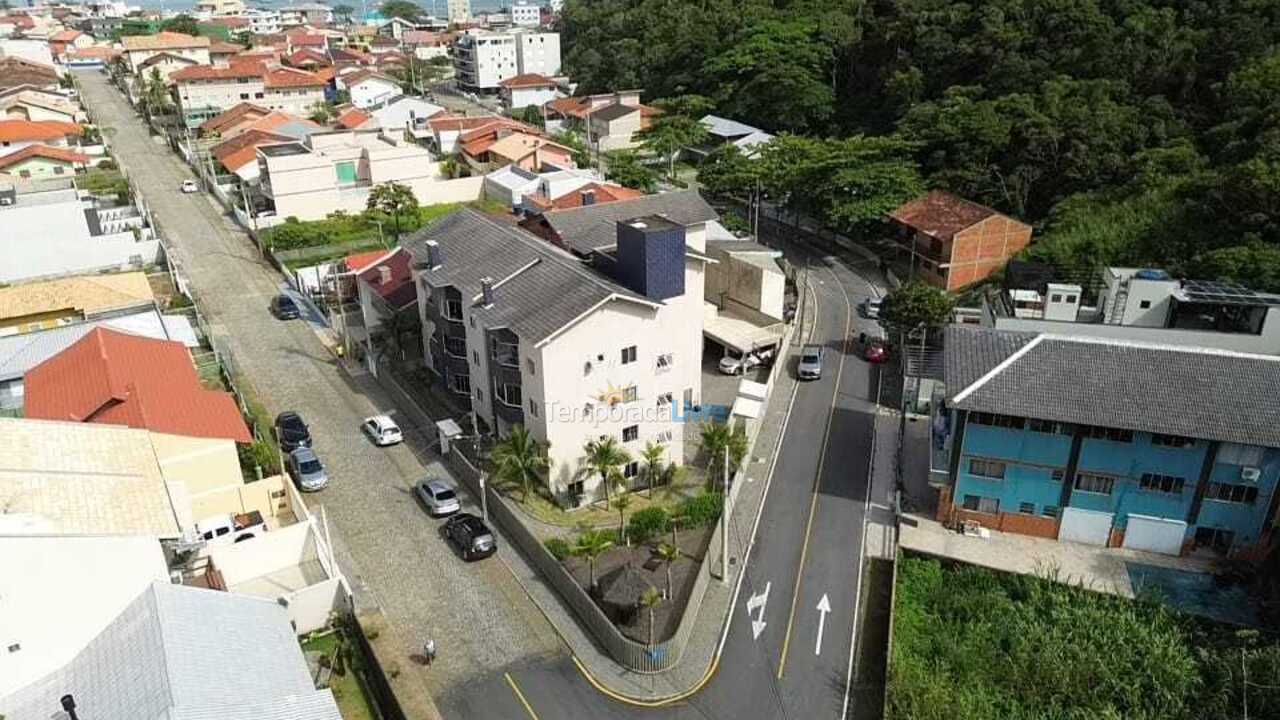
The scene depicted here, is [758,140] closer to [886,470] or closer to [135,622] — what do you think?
[886,470]

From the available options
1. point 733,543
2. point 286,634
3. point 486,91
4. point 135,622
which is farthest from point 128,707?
point 486,91

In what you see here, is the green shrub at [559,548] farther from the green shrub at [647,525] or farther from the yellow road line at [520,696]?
the yellow road line at [520,696]

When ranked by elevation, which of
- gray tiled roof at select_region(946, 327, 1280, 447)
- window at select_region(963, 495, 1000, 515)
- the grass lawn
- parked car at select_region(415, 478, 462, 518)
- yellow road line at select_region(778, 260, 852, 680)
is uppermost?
gray tiled roof at select_region(946, 327, 1280, 447)

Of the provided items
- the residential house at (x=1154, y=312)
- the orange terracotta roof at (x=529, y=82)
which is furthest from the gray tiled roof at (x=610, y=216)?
the orange terracotta roof at (x=529, y=82)

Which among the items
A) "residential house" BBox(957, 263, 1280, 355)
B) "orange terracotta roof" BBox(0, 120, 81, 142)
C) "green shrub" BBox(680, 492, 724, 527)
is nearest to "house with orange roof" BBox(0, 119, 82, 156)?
"orange terracotta roof" BBox(0, 120, 81, 142)

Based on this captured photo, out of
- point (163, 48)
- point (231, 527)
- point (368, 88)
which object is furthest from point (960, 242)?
point (163, 48)

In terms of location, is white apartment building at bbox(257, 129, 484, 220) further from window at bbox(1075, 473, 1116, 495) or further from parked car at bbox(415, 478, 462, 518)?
window at bbox(1075, 473, 1116, 495)

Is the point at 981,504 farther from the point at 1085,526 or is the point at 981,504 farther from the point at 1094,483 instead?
the point at 1094,483
